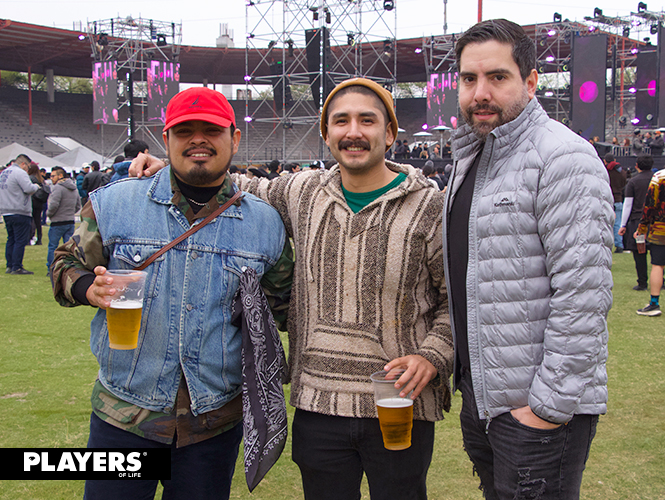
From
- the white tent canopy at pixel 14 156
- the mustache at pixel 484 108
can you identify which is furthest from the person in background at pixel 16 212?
the white tent canopy at pixel 14 156

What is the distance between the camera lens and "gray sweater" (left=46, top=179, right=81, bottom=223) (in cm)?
903

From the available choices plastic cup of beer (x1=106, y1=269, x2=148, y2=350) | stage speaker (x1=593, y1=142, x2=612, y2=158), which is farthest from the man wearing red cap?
stage speaker (x1=593, y1=142, x2=612, y2=158)

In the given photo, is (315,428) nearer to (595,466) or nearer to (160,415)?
(160,415)

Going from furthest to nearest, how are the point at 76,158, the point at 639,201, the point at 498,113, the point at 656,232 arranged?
1. the point at 76,158
2. the point at 639,201
3. the point at 656,232
4. the point at 498,113

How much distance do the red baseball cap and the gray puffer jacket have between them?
2.85 feet

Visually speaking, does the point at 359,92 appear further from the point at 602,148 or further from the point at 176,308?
the point at 602,148

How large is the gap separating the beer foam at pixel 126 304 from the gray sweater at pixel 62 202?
8.25 meters

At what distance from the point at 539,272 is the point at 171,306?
3.79 feet

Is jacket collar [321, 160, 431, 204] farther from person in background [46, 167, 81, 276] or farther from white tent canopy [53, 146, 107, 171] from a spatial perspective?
white tent canopy [53, 146, 107, 171]

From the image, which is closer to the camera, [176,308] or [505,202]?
[505,202]

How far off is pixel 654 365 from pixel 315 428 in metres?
4.01

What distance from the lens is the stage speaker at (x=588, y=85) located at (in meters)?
19.5

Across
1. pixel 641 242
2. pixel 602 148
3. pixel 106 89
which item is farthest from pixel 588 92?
pixel 106 89

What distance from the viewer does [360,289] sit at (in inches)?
75.9
